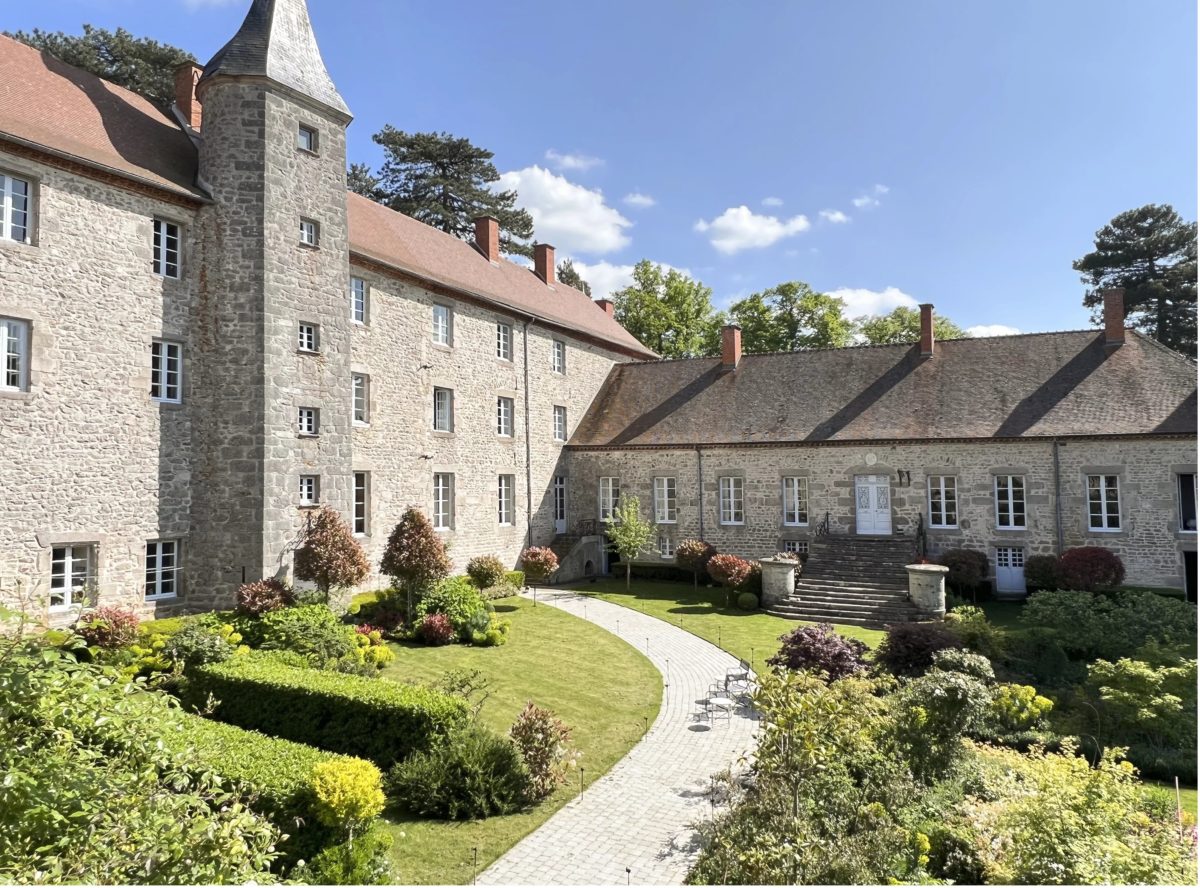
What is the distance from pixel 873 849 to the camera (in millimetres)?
6746

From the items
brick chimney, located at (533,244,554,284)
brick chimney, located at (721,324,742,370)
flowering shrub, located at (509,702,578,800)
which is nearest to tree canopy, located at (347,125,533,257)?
brick chimney, located at (533,244,554,284)

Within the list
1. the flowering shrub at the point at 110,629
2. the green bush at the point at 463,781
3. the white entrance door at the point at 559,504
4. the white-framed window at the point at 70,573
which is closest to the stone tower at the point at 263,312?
the white-framed window at the point at 70,573

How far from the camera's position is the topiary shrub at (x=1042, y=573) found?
20.0m

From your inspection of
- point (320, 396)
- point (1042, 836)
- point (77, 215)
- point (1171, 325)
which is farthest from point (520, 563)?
point (1171, 325)

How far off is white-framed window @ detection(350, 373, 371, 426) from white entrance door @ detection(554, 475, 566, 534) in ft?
30.8

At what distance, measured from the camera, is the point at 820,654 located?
40.6 feet

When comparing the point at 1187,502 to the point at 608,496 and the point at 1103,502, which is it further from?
the point at 608,496

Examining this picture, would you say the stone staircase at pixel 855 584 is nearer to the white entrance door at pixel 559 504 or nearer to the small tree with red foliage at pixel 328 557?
the white entrance door at pixel 559 504

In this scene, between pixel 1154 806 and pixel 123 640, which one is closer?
pixel 1154 806

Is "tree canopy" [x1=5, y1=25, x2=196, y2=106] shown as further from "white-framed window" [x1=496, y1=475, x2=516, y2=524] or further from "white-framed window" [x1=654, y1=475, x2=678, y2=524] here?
"white-framed window" [x1=654, y1=475, x2=678, y2=524]

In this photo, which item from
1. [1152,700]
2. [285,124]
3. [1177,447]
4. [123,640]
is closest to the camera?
[1152,700]

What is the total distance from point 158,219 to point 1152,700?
786 inches

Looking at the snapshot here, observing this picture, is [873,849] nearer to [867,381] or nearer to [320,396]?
[320,396]

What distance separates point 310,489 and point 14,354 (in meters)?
6.10
